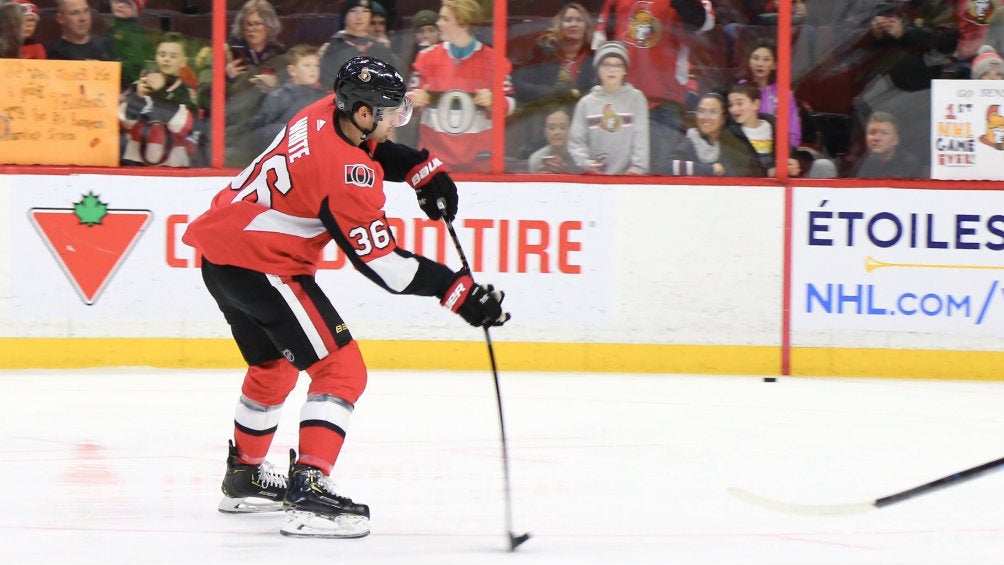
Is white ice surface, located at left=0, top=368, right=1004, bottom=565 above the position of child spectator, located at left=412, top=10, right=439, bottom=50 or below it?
below

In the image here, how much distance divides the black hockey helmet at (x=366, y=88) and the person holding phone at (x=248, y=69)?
3.46m

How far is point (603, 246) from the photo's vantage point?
6.88 metres

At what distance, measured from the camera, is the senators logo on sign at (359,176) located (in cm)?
349

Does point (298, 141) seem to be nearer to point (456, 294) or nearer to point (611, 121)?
point (456, 294)

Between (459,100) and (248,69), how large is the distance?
3.47ft

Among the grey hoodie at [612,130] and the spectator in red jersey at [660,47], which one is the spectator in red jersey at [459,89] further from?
the spectator in red jersey at [660,47]

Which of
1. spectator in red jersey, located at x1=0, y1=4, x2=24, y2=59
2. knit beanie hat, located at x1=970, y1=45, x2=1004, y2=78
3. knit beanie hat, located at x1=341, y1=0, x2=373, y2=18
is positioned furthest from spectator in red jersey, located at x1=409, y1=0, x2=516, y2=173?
knit beanie hat, located at x1=970, y1=45, x2=1004, y2=78

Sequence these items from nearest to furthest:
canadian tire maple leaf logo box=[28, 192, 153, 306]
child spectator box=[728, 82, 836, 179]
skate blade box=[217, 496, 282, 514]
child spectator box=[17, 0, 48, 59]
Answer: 1. skate blade box=[217, 496, 282, 514]
2. canadian tire maple leaf logo box=[28, 192, 153, 306]
3. child spectator box=[17, 0, 48, 59]
4. child spectator box=[728, 82, 836, 179]

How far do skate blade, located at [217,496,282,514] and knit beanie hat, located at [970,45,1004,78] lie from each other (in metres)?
4.47

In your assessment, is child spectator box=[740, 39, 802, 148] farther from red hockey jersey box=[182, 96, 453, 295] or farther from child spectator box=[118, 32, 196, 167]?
red hockey jersey box=[182, 96, 453, 295]

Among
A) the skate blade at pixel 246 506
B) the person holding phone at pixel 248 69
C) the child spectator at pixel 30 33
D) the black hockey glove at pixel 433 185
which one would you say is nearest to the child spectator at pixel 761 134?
the person holding phone at pixel 248 69

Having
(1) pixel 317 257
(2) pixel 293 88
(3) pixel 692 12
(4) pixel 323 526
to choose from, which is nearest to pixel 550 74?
(3) pixel 692 12

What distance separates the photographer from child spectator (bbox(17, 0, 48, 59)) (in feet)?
22.5

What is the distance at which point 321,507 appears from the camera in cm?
358
